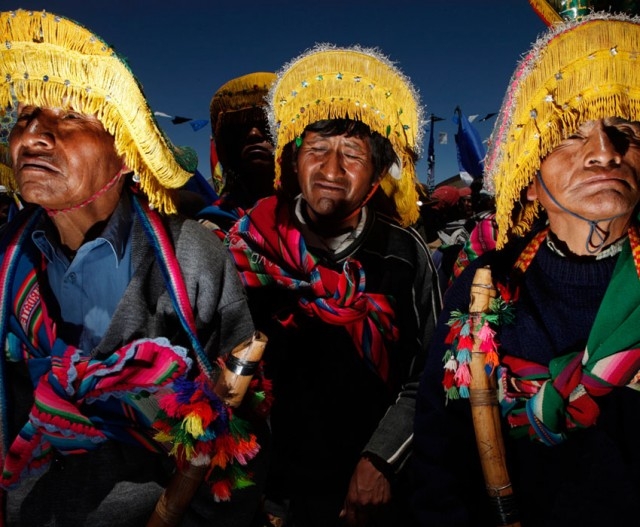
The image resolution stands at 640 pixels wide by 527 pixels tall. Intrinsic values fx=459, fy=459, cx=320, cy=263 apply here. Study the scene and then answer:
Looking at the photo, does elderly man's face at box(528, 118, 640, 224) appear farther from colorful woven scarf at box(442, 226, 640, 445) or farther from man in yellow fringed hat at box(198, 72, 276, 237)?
man in yellow fringed hat at box(198, 72, 276, 237)

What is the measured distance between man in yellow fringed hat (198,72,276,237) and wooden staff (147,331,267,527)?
2.25 meters

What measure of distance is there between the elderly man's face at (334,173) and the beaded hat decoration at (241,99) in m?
1.69

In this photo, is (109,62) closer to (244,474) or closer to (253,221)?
(253,221)

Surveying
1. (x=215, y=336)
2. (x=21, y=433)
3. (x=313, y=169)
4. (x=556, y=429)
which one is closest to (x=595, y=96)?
(x=556, y=429)

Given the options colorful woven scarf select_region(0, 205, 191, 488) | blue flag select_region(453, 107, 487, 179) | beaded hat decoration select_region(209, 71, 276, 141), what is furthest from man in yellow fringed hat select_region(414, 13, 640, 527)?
blue flag select_region(453, 107, 487, 179)

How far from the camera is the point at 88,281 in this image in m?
1.70

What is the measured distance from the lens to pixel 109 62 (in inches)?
64.7

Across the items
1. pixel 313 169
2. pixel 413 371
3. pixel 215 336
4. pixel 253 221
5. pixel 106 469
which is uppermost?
pixel 313 169

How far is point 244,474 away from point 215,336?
518mm

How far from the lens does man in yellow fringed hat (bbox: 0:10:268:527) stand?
59.7 inches

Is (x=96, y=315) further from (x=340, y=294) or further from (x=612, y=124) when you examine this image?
(x=612, y=124)

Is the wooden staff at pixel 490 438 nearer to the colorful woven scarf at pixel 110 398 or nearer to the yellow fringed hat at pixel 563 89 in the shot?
the yellow fringed hat at pixel 563 89

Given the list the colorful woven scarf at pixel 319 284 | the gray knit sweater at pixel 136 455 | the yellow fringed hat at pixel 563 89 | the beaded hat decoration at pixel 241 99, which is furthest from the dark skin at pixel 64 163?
the beaded hat decoration at pixel 241 99

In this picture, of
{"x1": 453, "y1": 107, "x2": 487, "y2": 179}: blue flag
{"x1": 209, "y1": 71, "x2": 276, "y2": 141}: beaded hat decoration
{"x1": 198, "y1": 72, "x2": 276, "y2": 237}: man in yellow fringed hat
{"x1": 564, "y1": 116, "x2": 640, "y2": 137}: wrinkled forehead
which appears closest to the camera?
{"x1": 564, "y1": 116, "x2": 640, "y2": 137}: wrinkled forehead
